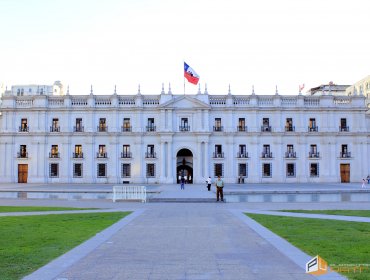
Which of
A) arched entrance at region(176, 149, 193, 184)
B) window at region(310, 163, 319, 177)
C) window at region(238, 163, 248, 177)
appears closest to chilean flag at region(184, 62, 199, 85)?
arched entrance at region(176, 149, 193, 184)

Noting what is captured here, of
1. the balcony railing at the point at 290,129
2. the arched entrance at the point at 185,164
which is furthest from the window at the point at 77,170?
the balcony railing at the point at 290,129

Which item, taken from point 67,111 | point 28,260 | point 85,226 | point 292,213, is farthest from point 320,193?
point 67,111

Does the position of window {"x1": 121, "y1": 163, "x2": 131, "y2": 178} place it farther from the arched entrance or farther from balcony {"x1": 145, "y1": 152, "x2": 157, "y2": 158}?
the arched entrance

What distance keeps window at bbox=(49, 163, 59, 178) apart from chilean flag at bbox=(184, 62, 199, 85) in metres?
20.0

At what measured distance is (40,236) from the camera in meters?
12.9

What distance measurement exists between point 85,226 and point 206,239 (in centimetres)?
480

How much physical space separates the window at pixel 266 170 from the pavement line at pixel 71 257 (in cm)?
4339

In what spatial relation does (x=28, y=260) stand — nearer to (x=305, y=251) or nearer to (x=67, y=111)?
(x=305, y=251)

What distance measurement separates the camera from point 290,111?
57.3m

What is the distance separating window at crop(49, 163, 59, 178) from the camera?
185ft

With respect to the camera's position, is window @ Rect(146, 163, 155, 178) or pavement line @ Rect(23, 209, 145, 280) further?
window @ Rect(146, 163, 155, 178)

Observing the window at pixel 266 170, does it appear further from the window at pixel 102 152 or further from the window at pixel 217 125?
the window at pixel 102 152

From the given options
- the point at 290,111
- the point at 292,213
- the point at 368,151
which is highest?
the point at 290,111

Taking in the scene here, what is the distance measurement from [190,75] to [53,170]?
21182mm
